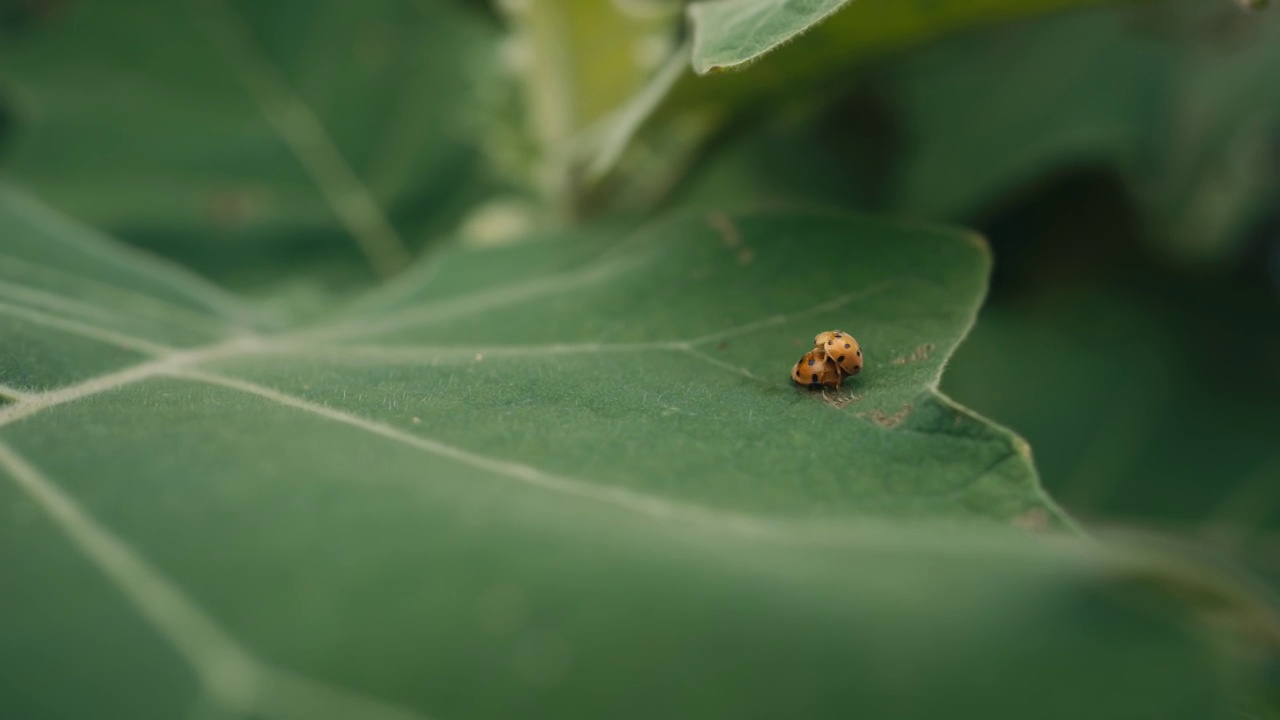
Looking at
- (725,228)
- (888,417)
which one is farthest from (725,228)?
(888,417)

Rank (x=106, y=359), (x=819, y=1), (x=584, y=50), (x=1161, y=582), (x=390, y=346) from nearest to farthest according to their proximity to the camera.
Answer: (x=1161, y=582) → (x=819, y=1) → (x=106, y=359) → (x=390, y=346) → (x=584, y=50)

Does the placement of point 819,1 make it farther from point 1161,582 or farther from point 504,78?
point 504,78

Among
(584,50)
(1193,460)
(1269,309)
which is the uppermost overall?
(584,50)

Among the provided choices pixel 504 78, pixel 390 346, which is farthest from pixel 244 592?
pixel 504 78

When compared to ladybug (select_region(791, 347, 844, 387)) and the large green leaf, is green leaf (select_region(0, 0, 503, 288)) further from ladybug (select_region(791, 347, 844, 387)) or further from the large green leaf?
ladybug (select_region(791, 347, 844, 387))

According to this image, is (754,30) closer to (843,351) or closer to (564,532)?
(843,351)

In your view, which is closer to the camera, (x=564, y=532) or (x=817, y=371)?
(x=564, y=532)

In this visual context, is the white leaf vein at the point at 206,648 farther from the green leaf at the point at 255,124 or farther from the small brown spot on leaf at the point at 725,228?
the green leaf at the point at 255,124
